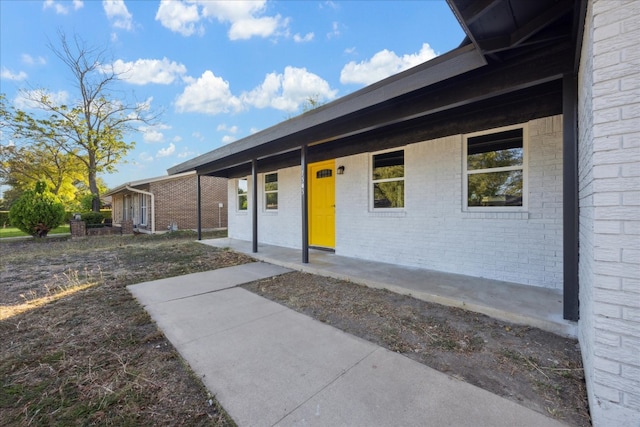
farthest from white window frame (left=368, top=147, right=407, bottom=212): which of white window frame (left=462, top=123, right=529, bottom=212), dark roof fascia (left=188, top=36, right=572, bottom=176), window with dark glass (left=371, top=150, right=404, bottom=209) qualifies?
dark roof fascia (left=188, top=36, right=572, bottom=176)

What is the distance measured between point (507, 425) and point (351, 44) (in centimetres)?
1422

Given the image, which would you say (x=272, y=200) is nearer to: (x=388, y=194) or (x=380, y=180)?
(x=380, y=180)

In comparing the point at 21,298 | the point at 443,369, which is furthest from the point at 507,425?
the point at 21,298

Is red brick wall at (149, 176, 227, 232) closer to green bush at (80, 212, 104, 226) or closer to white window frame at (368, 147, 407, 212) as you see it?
green bush at (80, 212, 104, 226)

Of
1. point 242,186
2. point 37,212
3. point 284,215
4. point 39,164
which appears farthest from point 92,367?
point 39,164

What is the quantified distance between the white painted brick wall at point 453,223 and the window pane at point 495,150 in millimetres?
175

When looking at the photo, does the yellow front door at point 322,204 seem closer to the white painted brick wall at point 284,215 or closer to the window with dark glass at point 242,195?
the white painted brick wall at point 284,215

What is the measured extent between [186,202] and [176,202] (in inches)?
19.9

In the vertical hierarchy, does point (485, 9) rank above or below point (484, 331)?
above

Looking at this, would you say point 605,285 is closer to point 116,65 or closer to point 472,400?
point 472,400

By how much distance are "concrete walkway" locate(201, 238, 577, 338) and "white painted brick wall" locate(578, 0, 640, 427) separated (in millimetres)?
1395

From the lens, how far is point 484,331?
9.17 ft

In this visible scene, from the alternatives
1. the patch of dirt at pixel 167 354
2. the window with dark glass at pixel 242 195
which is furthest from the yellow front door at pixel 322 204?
the window with dark glass at pixel 242 195

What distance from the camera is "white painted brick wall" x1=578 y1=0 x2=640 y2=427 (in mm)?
1421
